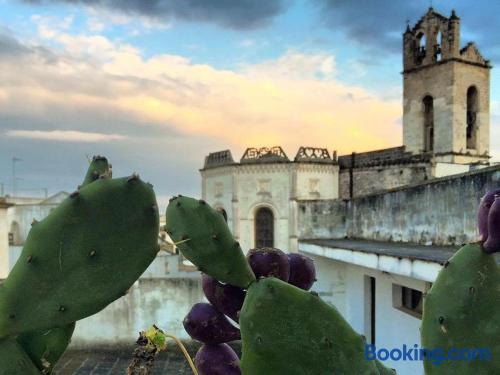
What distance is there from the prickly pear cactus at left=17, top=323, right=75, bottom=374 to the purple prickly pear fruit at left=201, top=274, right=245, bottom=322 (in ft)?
1.22

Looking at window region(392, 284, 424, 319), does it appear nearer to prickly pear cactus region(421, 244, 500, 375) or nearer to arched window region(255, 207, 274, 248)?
prickly pear cactus region(421, 244, 500, 375)

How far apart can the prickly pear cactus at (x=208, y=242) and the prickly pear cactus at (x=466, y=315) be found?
482mm

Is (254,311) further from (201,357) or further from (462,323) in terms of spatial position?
(462,323)

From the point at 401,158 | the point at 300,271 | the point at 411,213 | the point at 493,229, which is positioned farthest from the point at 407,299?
the point at 401,158

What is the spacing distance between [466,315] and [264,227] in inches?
810

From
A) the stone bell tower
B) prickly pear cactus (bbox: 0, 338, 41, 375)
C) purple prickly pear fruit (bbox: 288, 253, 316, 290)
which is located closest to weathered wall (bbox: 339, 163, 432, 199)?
the stone bell tower

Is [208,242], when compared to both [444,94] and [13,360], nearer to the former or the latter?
[13,360]

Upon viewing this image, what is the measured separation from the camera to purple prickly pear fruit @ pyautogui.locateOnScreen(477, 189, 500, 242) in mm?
1224

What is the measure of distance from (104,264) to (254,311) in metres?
0.35

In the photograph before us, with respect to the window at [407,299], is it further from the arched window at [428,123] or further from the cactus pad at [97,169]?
the arched window at [428,123]

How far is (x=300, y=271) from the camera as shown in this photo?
1.44m

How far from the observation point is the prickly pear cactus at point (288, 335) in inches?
41.3

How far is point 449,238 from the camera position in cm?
661

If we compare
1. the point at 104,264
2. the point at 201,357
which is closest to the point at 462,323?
the point at 201,357
